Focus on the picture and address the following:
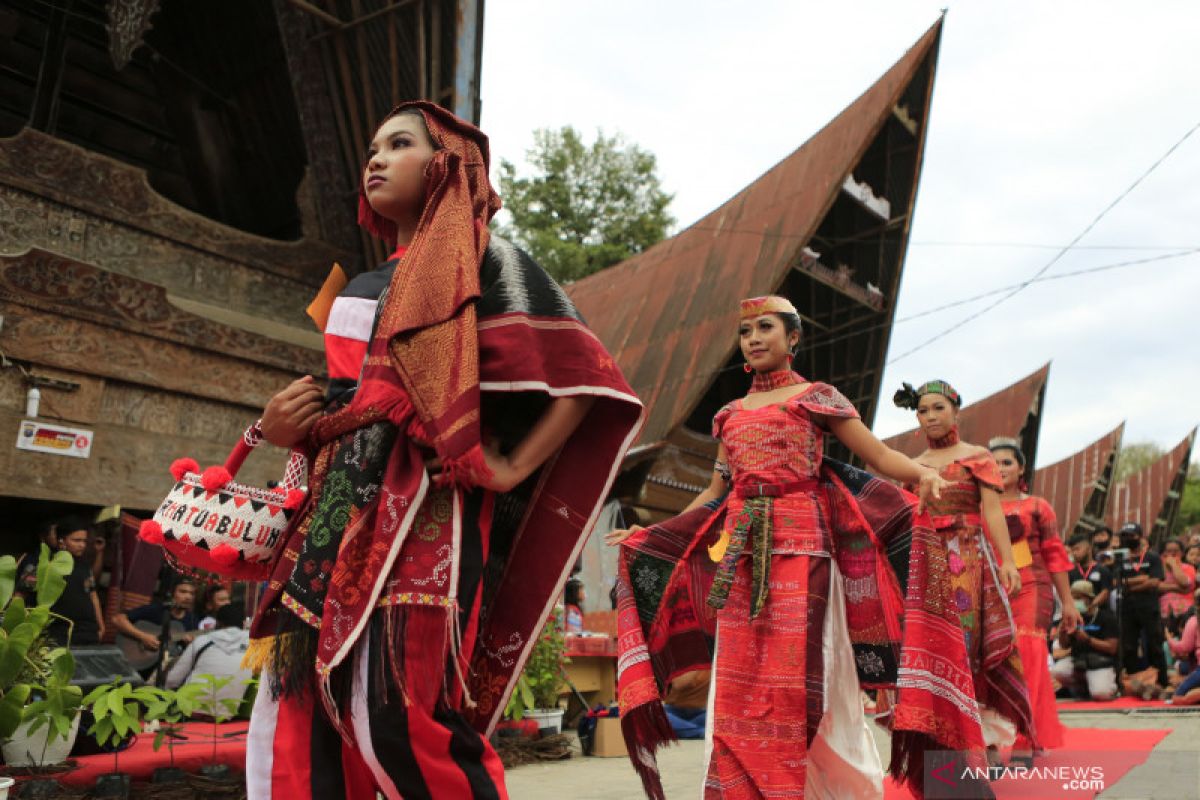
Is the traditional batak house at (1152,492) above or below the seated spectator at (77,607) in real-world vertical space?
above

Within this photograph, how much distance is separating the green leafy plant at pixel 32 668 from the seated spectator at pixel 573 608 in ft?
16.4

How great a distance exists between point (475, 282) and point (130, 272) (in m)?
7.53

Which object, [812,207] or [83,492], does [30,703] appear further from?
[812,207]

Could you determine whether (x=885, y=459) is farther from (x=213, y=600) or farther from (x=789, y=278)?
(x=789, y=278)

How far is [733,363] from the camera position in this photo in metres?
13.6

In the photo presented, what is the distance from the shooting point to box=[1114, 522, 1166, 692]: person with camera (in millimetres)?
A: 10469

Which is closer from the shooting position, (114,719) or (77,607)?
(114,719)

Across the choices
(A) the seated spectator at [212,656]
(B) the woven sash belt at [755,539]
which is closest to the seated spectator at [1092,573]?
(B) the woven sash belt at [755,539]

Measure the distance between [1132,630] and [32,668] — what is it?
1060 centimetres

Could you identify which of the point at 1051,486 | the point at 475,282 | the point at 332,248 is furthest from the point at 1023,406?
the point at 475,282

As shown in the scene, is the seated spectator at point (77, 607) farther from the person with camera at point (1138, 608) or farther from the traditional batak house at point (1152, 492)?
the traditional batak house at point (1152, 492)

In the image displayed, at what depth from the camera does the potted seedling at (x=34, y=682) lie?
11.8 feet

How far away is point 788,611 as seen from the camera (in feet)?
10.6

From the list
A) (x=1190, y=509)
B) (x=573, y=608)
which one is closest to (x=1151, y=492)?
(x=1190, y=509)
